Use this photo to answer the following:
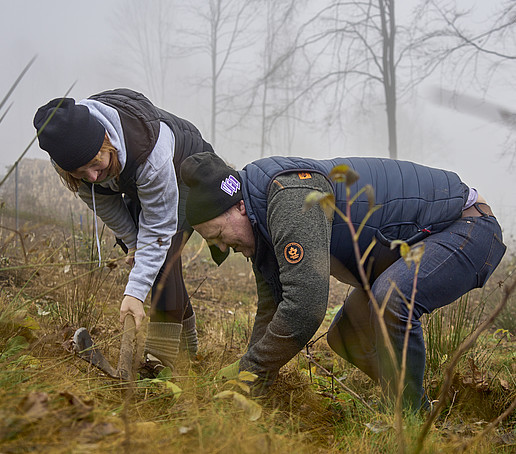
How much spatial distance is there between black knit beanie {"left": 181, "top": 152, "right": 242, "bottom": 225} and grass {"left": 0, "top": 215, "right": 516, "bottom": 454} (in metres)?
0.45

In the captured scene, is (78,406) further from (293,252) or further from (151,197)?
(151,197)

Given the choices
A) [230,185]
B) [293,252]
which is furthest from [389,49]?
[293,252]

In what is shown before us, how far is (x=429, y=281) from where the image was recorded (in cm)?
171

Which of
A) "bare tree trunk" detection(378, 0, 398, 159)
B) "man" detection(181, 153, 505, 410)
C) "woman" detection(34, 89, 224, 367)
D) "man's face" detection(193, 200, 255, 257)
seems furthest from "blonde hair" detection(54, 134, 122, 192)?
Result: "bare tree trunk" detection(378, 0, 398, 159)

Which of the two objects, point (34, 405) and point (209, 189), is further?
point (209, 189)

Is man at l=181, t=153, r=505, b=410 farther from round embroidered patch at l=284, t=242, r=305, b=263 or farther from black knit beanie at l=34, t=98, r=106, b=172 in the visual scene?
black knit beanie at l=34, t=98, r=106, b=172

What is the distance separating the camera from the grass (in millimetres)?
987

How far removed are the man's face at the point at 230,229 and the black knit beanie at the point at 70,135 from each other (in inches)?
19.6

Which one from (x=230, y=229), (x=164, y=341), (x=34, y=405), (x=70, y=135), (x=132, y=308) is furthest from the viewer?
(x=164, y=341)

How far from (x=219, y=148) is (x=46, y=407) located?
15143 mm

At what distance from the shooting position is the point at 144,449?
3.13ft

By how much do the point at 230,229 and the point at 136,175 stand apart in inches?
20.4

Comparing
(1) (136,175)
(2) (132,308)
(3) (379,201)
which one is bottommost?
(2) (132,308)

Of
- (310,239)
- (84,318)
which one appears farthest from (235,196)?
(84,318)
